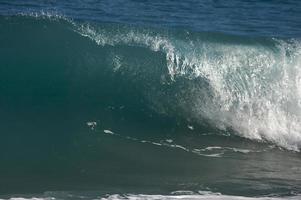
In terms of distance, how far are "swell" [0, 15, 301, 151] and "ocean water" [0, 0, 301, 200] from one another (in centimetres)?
2

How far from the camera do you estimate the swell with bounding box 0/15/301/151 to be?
12.0 m

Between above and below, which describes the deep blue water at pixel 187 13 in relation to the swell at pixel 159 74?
above

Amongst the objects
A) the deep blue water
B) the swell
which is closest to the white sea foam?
the swell

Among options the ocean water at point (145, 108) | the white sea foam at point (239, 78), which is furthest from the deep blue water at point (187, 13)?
the white sea foam at point (239, 78)

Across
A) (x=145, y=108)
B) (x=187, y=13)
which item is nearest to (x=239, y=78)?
(x=145, y=108)

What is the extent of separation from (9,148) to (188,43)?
189 inches

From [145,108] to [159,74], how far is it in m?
0.87

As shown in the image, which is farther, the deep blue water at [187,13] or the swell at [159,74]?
the deep blue water at [187,13]

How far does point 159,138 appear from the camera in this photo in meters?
11.3

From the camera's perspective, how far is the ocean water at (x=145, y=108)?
30.4ft

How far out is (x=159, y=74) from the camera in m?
12.8

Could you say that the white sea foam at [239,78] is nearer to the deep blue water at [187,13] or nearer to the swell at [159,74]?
the swell at [159,74]

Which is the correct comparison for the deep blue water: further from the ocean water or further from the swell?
the swell

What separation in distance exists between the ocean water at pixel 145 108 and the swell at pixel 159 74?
2cm
